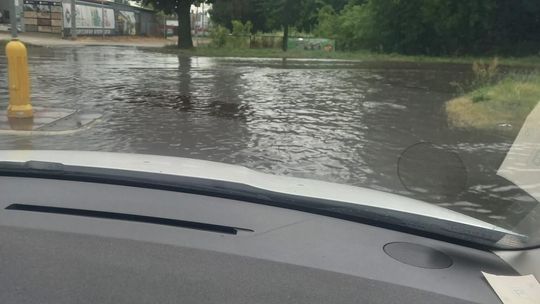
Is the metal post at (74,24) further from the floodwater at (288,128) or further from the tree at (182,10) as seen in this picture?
the floodwater at (288,128)

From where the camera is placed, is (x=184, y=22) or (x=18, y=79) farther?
(x=184, y=22)

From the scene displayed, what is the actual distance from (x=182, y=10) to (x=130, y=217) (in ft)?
123

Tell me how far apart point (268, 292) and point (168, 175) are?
1037 mm

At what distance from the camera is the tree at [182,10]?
1497 inches

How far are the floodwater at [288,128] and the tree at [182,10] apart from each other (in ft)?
66.8

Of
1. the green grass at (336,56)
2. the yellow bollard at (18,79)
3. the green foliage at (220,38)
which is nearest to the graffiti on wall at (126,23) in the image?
the green foliage at (220,38)

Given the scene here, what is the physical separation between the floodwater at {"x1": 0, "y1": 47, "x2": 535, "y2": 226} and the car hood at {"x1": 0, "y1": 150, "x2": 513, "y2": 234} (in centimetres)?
293

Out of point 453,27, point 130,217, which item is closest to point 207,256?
point 130,217

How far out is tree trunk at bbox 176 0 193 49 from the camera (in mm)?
38031

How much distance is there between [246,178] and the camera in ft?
9.39

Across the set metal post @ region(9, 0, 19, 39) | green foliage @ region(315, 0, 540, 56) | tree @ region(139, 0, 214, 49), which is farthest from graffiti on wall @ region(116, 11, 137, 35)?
metal post @ region(9, 0, 19, 39)

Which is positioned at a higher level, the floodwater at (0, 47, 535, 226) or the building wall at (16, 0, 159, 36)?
the building wall at (16, 0, 159, 36)

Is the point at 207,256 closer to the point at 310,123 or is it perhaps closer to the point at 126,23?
the point at 310,123

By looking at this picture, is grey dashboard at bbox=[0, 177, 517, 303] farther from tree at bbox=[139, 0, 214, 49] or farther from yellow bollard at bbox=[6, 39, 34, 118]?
tree at bbox=[139, 0, 214, 49]
